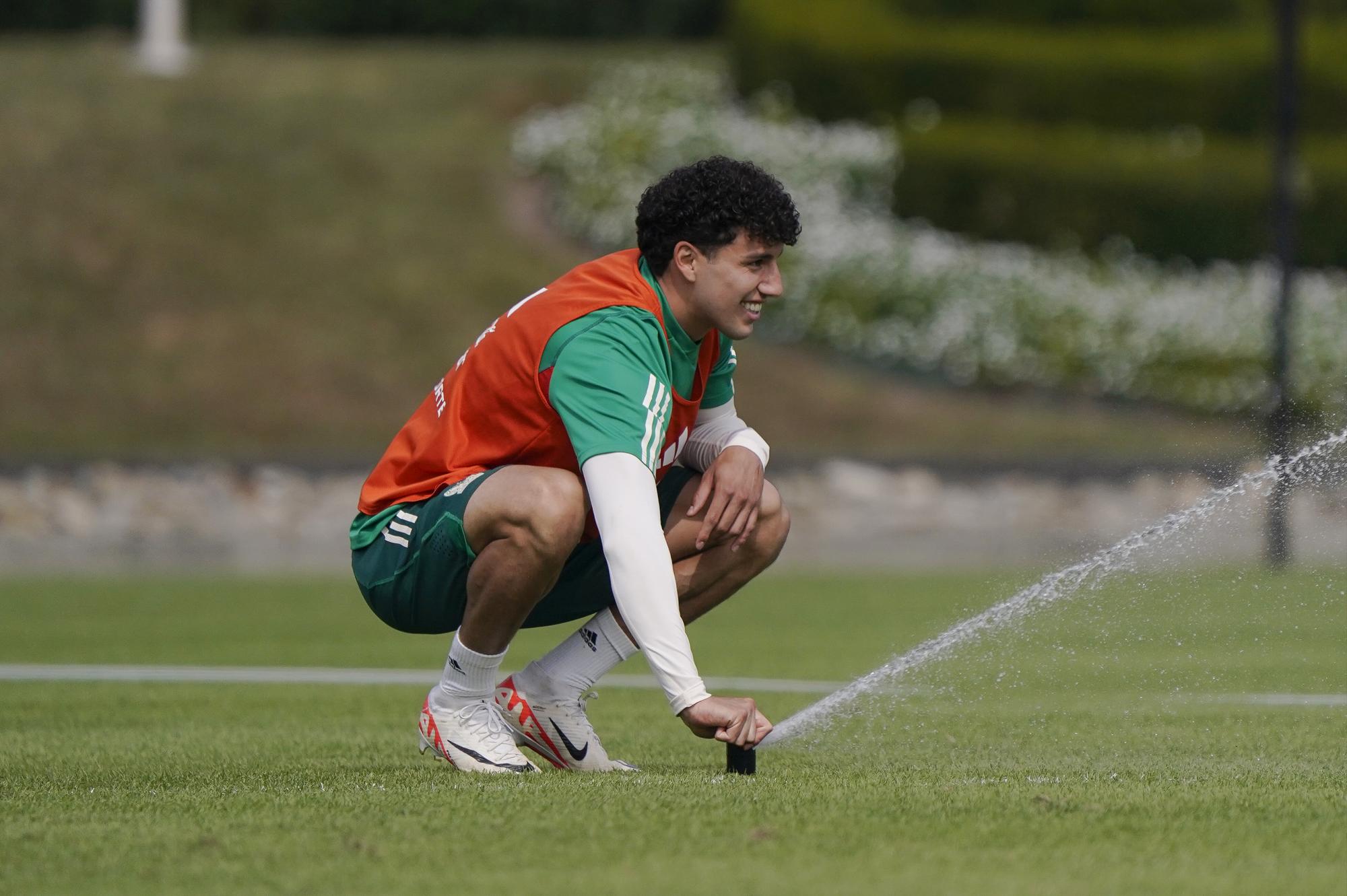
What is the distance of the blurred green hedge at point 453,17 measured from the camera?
26219mm

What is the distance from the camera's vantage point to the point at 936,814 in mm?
3506

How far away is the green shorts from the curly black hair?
0.72 m

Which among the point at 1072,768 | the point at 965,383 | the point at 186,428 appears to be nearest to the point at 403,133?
the point at 186,428

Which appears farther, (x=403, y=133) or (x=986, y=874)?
(x=403, y=133)

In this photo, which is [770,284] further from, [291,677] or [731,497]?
[291,677]

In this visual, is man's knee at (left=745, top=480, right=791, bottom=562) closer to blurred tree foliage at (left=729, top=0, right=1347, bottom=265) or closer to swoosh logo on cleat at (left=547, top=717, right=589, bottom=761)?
swoosh logo on cleat at (left=547, top=717, right=589, bottom=761)

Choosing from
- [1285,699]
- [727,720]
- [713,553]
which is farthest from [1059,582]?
[727,720]

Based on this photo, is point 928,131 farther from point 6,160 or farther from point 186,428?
point 6,160

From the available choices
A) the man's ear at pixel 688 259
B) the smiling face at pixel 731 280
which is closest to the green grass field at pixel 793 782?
the smiling face at pixel 731 280

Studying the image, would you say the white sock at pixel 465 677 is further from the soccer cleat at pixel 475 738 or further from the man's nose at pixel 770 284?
the man's nose at pixel 770 284

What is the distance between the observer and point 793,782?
3.96 meters

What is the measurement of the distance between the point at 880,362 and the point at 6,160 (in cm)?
977

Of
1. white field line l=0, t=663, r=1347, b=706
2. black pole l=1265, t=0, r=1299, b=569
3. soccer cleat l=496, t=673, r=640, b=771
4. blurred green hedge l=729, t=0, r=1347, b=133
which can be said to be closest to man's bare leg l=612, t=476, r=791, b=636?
soccer cleat l=496, t=673, r=640, b=771

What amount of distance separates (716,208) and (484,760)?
1.44 metres
